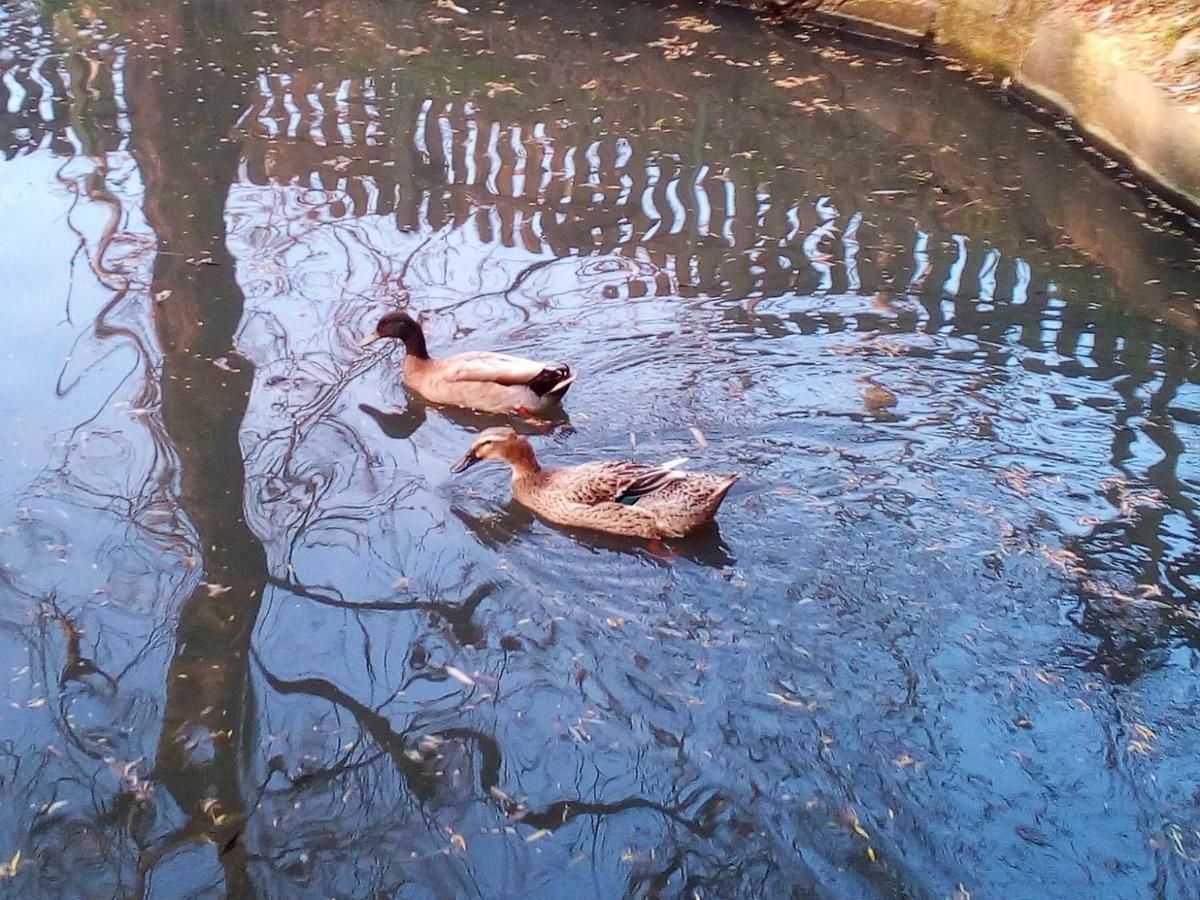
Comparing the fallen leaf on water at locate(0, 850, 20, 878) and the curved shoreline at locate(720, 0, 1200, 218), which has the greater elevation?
the curved shoreline at locate(720, 0, 1200, 218)

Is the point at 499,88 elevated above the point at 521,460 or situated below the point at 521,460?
above

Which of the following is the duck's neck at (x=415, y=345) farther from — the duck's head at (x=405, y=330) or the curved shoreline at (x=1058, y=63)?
the curved shoreline at (x=1058, y=63)

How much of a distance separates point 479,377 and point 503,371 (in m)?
0.15

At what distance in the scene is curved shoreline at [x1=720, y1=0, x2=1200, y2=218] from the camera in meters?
8.29

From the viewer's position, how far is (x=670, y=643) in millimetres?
4254

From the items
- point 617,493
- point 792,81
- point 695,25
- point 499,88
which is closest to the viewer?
point 617,493

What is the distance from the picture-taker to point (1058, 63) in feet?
32.4

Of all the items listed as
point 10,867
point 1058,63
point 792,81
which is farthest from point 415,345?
point 1058,63

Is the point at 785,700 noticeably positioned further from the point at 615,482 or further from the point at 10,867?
the point at 10,867

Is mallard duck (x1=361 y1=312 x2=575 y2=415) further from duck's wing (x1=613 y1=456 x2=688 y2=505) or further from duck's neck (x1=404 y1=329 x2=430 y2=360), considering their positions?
duck's wing (x1=613 y1=456 x2=688 y2=505)

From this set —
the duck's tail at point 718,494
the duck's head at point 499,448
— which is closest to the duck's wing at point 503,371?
the duck's head at point 499,448

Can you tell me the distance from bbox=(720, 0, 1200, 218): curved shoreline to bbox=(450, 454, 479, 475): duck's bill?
18.5 feet

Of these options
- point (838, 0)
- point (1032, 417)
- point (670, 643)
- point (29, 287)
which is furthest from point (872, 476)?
point (838, 0)

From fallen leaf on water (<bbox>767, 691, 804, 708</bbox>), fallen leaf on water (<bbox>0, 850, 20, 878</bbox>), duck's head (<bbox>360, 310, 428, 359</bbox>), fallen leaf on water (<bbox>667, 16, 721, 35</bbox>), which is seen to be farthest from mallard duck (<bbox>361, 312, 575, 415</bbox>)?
fallen leaf on water (<bbox>667, 16, 721, 35</bbox>)
